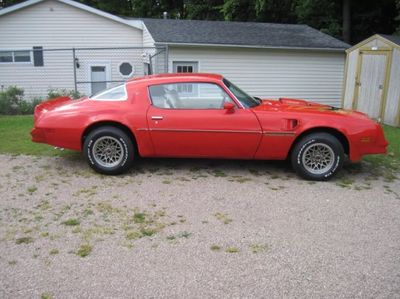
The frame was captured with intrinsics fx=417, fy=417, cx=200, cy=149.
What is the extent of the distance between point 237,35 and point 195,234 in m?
12.8

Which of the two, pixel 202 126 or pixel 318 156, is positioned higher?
pixel 202 126

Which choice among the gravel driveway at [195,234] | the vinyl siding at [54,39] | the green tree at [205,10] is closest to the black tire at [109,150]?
the gravel driveway at [195,234]

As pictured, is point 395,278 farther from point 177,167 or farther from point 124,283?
point 177,167

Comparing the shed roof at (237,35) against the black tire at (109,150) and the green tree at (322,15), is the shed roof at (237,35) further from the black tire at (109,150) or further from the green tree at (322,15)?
the black tire at (109,150)

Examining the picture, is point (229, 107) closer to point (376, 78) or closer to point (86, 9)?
point (376, 78)

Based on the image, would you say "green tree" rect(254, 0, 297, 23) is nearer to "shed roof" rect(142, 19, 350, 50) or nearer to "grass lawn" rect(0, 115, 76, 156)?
"shed roof" rect(142, 19, 350, 50)

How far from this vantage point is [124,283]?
331cm

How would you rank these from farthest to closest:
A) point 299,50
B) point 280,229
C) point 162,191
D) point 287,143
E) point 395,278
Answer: point 299,50, point 287,143, point 162,191, point 280,229, point 395,278

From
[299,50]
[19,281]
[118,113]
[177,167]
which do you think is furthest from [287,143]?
[299,50]

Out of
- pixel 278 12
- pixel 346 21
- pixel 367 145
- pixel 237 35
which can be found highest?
pixel 278 12

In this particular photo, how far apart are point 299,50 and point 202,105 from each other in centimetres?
1057

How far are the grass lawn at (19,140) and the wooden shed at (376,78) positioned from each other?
8.66m

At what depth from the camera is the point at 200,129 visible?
19.4 feet

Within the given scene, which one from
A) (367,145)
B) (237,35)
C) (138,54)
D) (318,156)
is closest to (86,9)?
(138,54)
